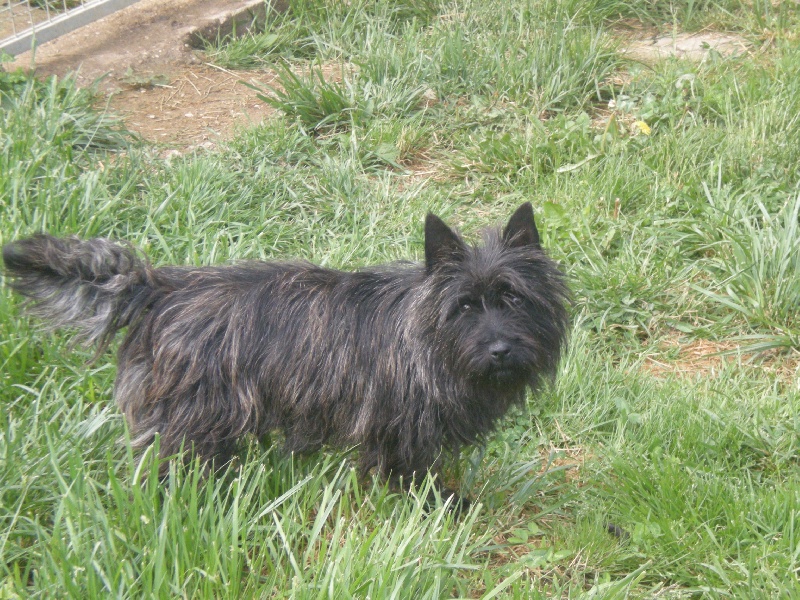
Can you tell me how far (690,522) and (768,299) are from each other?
1.85 metres

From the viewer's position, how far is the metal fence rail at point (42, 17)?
254 inches

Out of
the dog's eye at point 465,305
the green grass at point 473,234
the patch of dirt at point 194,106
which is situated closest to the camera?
the green grass at point 473,234

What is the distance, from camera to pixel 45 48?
6609mm

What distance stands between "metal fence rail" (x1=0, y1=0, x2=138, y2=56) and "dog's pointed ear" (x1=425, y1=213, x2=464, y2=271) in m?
4.07

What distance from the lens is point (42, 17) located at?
6.96 meters

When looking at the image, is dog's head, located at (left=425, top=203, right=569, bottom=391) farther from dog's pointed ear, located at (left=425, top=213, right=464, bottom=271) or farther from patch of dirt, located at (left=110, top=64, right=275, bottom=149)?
patch of dirt, located at (left=110, top=64, right=275, bottom=149)

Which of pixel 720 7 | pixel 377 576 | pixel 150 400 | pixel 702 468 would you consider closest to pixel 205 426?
pixel 150 400

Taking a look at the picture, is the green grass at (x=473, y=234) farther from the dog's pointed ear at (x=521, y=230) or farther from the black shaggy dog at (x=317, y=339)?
the dog's pointed ear at (x=521, y=230)

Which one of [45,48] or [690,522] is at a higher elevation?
[45,48]

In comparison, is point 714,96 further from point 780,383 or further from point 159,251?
point 159,251

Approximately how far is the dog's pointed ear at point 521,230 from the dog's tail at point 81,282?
1.41 m

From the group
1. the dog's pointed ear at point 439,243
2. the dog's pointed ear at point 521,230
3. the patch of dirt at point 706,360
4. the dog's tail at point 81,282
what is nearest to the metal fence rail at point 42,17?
the dog's tail at point 81,282

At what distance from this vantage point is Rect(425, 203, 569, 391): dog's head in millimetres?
3447

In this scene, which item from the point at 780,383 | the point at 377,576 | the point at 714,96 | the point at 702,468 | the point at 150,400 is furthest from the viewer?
the point at 714,96
